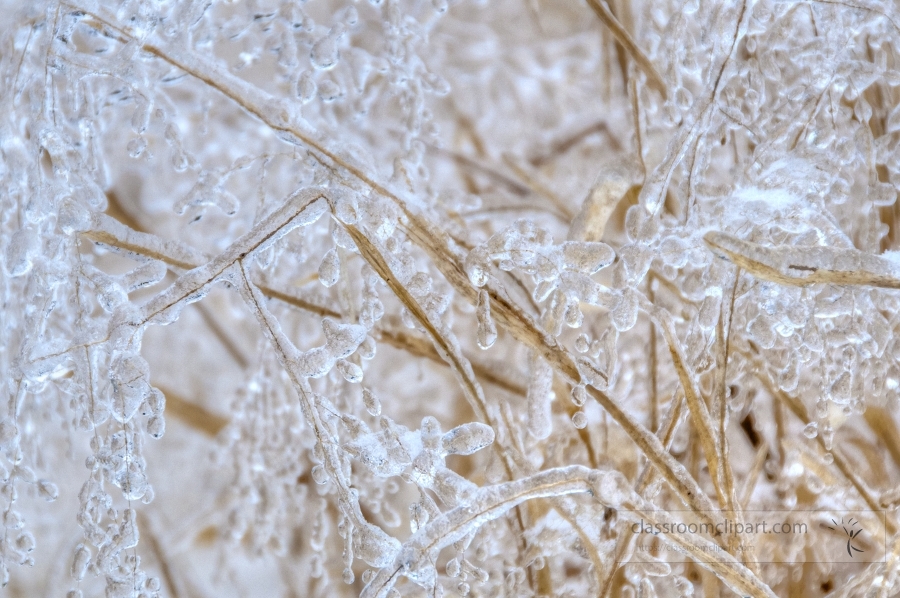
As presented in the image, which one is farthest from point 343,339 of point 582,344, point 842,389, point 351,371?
point 842,389

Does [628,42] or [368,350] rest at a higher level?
[628,42]

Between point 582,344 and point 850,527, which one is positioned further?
point 850,527

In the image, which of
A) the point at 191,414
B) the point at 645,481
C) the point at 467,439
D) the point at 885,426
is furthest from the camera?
the point at 191,414

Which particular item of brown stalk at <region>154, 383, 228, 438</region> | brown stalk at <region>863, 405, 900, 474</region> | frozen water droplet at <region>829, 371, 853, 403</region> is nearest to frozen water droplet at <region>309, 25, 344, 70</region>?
frozen water droplet at <region>829, 371, 853, 403</region>

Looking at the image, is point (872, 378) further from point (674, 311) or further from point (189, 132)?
point (189, 132)

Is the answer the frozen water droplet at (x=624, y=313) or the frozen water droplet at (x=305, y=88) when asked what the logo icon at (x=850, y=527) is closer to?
the frozen water droplet at (x=624, y=313)

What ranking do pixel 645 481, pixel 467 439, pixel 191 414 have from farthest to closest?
pixel 191 414
pixel 645 481
pixel 467 439

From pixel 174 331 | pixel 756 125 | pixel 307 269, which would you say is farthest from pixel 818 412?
pixel 174 331

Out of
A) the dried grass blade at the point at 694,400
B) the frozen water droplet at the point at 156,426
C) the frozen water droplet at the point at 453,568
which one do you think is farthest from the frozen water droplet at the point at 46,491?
the dried grass blade at the point at 694,400

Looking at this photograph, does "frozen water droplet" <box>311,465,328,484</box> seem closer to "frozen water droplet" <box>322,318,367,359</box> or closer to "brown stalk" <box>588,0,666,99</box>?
"frozen water droplet" <box>322,318,367,359</box>

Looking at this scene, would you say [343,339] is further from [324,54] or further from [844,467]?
[844,467]
